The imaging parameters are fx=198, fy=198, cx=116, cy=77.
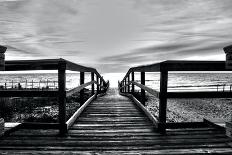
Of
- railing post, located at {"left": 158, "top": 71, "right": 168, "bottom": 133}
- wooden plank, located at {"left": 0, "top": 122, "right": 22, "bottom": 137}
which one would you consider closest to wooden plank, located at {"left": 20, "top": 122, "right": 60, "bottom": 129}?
wooden plank, located at {"left": 0, "top": 122, "right": 22, "bottom": 137}

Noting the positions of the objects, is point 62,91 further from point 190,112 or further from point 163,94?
point 190,112

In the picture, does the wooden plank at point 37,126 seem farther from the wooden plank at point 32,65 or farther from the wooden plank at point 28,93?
the wooden plank at point 32,65

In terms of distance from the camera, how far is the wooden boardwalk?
2711 millimetres

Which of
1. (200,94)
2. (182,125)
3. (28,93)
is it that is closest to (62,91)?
(28,93)

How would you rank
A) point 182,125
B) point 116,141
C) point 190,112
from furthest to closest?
point 190,112 < point 182,125 < point 116,141

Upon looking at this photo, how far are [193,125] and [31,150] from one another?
275 cm

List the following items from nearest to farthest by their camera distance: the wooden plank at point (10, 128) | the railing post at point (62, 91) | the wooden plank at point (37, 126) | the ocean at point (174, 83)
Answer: the wooden plank at point (10, 128) < the railing post at point (62, 91) < the wooden plank at point (37, 126) < the ocean at point (174, 83)

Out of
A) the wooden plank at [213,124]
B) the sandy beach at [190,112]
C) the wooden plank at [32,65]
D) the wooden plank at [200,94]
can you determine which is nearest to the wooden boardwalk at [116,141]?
the wooden plank at [213,124]

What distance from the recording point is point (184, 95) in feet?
11.1

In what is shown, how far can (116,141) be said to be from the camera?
121 inches

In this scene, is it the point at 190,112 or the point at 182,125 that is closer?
the point at 182,125

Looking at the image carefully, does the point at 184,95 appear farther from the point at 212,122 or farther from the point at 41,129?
the point at 41,129

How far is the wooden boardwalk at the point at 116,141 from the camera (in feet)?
8.89

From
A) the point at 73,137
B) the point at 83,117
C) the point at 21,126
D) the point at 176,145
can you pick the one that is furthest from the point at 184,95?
the point at 21,126
